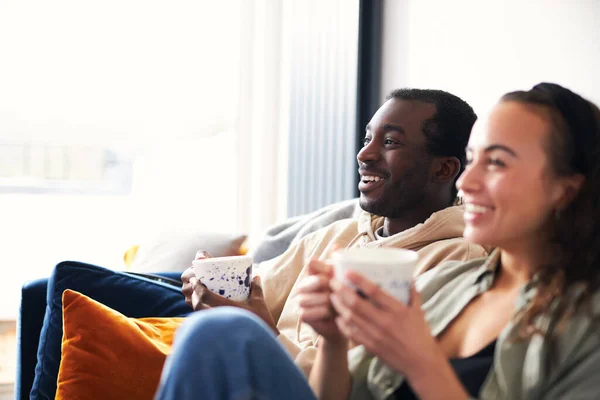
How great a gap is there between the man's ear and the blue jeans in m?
0.81

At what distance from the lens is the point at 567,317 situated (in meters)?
1.00

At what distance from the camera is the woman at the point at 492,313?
3.09 ft

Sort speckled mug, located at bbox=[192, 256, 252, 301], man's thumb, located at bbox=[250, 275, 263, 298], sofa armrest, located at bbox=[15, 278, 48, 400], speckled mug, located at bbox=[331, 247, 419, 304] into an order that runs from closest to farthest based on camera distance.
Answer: speckled mug, located at bbox=[331, 247, 419, 304]
speckled mug, located at bbox=[192, 256, 252, 301]
man's thumb, located at bbox=[250, 275, 263, 298]
sofa armrest, located at bbox=[15, 278, 48, 400]

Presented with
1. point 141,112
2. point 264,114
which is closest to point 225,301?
point 264,114

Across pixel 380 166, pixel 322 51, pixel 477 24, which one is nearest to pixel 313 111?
pixel 322 51

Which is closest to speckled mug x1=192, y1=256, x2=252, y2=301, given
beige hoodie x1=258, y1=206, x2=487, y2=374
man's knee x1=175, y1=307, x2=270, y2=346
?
beige hoodie x1=258, y1=206, x2=487, y2=374

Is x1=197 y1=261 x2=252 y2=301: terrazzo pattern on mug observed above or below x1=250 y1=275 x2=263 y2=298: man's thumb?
above

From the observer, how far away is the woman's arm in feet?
3.84

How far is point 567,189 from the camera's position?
1104mm

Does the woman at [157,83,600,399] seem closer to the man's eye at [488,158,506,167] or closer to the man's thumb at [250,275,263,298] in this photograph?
the man's eye at [488,158,506,167]

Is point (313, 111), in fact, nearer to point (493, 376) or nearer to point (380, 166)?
point (380, 166)

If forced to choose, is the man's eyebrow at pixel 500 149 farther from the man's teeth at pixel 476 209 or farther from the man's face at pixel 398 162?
the man's face at pixel 398 162

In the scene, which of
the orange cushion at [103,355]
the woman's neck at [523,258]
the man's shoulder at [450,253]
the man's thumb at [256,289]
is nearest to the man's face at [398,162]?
Answer: the man's shoulder at [450,253]

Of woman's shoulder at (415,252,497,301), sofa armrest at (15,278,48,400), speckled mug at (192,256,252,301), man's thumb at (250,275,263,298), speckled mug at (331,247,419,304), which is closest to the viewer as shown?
speckled mug at (331,247,419,304)
